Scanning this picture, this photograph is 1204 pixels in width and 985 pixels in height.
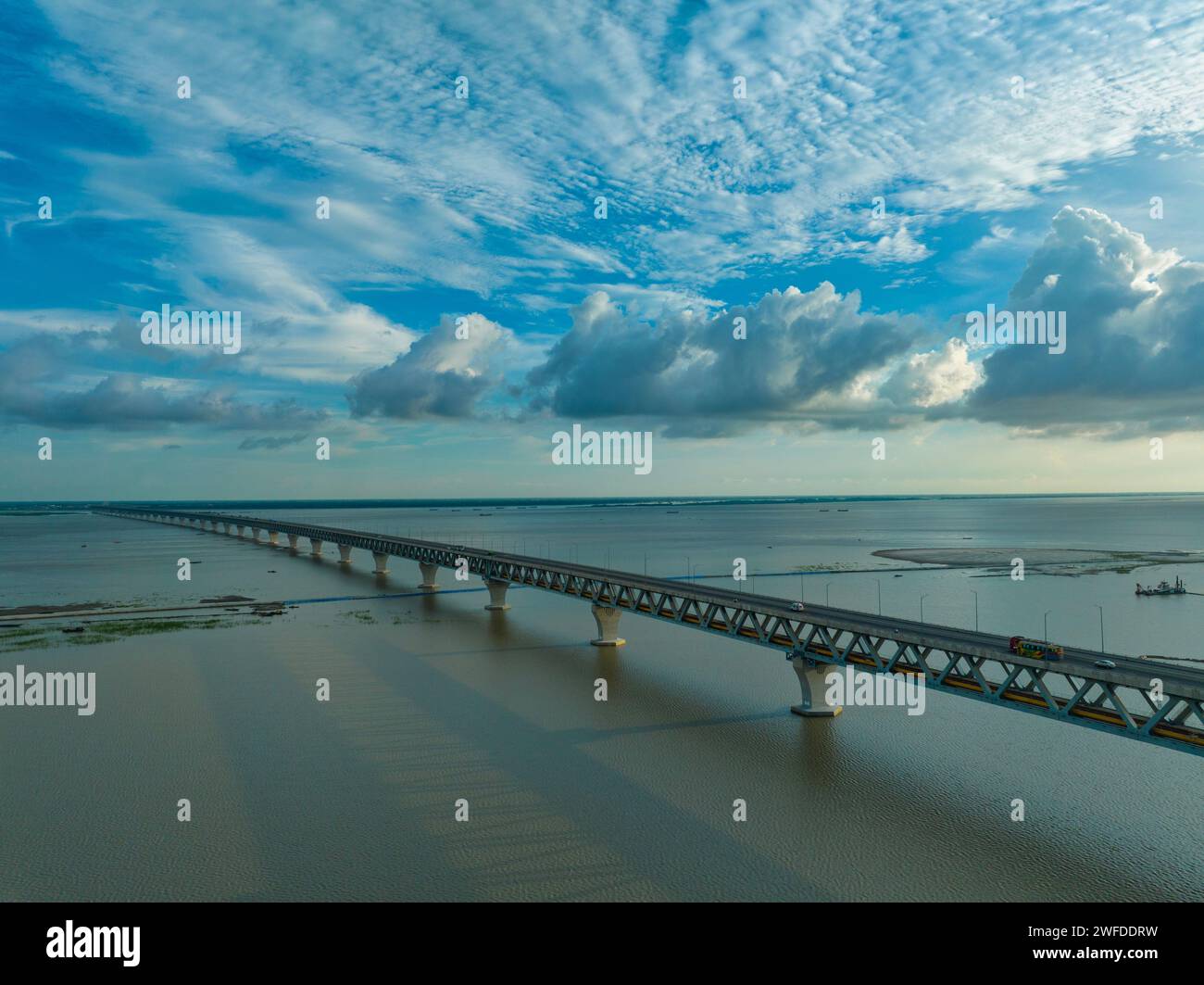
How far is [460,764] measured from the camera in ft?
108

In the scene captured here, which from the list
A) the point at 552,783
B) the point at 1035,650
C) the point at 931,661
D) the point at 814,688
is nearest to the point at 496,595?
the point at 931,661

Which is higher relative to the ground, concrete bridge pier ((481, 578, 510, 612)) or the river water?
concrete bridge pier ((481, 578, 510, 612))

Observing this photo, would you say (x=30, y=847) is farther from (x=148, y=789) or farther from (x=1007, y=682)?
(x=1007, y=682)

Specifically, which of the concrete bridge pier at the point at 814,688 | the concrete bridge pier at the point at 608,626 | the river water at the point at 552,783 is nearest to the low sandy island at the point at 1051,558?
the river water at the point at 552,783

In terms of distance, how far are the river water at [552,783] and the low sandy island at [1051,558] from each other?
52937 mm

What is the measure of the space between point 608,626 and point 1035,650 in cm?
3471

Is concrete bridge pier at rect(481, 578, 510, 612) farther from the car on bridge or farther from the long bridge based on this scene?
the car on bridge

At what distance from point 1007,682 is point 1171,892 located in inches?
336

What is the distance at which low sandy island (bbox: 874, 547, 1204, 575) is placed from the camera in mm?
109062

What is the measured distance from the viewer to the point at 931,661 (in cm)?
Result: 4900

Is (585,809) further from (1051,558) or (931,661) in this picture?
(1051,558)

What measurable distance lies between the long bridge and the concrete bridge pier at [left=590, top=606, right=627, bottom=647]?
8cm

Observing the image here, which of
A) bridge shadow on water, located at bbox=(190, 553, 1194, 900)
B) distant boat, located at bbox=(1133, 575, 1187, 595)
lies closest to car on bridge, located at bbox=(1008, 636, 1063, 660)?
bridge shadow on water, located at bbox=(190, 553, 1194, 900)
